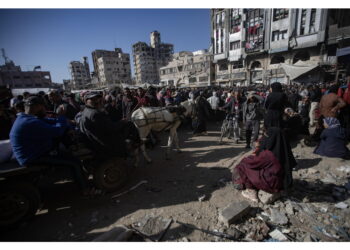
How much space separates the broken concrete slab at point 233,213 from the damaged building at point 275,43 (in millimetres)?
19323

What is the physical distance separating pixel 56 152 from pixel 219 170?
361cm

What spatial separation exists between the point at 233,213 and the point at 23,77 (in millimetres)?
65544

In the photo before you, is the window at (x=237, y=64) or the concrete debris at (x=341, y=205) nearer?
the concrete debris at (x=341, y=205)

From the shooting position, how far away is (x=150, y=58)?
8025cm

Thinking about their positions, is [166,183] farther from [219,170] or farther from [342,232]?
[342,232]

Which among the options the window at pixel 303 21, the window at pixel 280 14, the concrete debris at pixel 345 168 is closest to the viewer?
the concrete debris at pixel 345 168

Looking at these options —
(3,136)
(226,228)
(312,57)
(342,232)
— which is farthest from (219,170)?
(312,57)

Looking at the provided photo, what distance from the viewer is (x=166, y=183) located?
3.82m

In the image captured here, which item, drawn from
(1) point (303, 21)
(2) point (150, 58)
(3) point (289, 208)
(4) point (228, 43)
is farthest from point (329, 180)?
(2) point (150, 58)

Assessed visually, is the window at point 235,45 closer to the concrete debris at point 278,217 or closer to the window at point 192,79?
the window at point 192,79

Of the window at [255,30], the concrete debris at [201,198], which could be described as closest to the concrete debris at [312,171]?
the concrete debris at [201,198]

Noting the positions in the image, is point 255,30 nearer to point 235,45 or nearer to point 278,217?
point 235,45

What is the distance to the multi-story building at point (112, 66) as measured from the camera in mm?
75312

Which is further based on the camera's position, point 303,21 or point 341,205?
point 303,21
